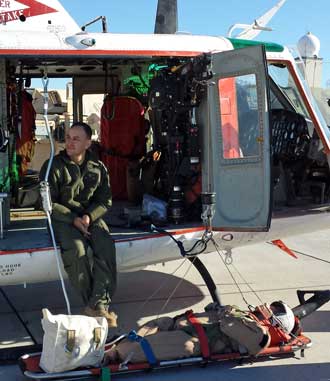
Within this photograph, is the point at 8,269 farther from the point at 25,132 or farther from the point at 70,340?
the point at 25,132

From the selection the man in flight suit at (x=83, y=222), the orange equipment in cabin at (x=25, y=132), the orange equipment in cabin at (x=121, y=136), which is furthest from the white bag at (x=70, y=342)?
the orange equipment in cabin at (x=121, y=136)

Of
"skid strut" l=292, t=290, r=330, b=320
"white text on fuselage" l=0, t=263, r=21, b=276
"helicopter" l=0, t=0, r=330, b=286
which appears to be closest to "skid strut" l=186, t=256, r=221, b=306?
"helicopter" l=0, t=0, r=330, b=286

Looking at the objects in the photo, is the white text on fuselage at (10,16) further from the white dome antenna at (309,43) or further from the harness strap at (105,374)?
the white dome antenna at (309,43)

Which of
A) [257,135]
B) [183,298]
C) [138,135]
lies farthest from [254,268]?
[257,135]

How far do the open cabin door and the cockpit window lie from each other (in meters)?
0.77

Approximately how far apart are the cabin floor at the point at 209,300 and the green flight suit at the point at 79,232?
634 mm

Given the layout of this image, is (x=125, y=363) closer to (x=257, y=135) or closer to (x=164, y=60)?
(x=257, y=135)

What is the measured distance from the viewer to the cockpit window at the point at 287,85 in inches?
191

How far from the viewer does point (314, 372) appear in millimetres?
3670

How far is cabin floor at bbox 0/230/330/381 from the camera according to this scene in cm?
368

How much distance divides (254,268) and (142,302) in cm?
186

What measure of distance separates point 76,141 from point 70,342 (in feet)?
5.11

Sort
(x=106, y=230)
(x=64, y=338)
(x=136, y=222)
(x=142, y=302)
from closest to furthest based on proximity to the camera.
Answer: (x=64, y=338), (x=106, y=230), (x=136, y=222), (x=142, y=302)

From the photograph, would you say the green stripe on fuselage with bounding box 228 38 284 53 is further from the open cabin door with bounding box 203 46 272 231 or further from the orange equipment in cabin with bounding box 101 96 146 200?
the orange equipment in cabin with bounding box 101 96 146 200
